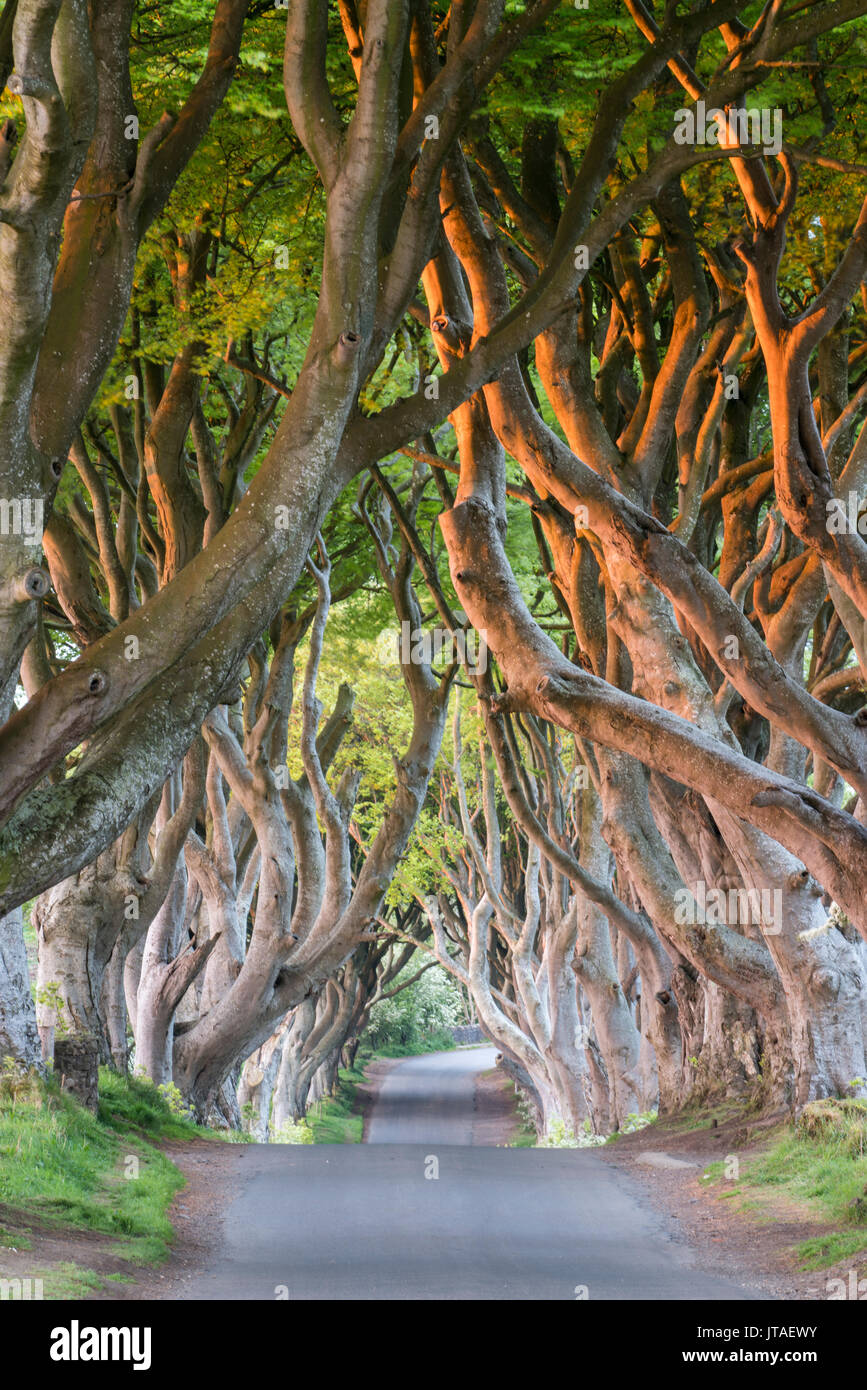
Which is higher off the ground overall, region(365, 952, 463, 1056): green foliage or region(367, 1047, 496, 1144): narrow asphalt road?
region(365, 952, 463, 1056): green foliage

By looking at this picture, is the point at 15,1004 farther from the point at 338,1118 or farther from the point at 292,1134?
the point at 338,1118

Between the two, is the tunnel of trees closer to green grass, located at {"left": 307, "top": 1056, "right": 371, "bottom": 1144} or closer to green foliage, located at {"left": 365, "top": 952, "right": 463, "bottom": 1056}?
green grass, located at {"left": 307, "top": 1056, "right": 371, "bottom": 1144}

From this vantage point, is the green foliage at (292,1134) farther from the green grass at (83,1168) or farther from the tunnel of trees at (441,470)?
the green grass at (83,1168)

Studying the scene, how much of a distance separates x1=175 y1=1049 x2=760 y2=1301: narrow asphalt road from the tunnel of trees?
2.15 meters

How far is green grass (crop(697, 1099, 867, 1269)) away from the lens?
738 cm

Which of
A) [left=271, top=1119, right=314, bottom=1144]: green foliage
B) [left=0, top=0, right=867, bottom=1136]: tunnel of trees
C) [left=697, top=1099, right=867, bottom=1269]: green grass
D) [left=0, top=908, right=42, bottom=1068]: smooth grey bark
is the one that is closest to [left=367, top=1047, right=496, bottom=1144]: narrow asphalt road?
[left=271, top=1119, right=314, bottom=1144]: green foliage

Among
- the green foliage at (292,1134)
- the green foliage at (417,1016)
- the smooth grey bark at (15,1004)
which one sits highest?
the green foliage at (417,1016)

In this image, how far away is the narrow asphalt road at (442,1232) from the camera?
6.78 metres

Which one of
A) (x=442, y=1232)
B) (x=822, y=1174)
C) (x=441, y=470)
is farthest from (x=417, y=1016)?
(x=442, y=1232)

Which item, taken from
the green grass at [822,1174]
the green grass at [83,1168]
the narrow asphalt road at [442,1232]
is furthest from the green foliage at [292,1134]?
the green grass at [822,1174]

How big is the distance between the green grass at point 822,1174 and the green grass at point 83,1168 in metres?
3.98
